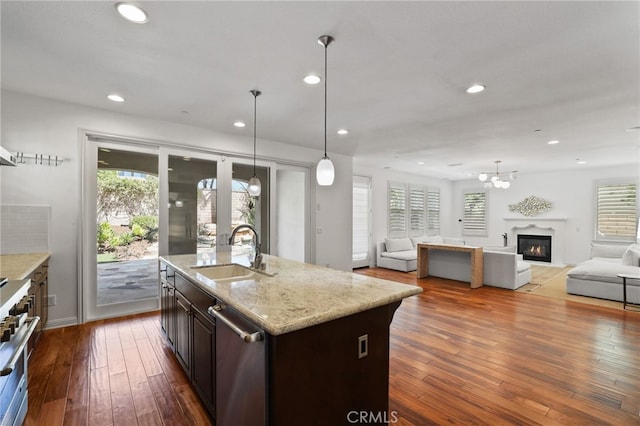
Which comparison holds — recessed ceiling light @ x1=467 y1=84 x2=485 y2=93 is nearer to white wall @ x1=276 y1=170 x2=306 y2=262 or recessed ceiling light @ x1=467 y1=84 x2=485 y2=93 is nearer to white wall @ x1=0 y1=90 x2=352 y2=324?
white wall @ x1=276 y1=170 x2=306 y2=262

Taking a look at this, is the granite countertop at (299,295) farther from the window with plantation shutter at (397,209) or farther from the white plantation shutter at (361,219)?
the window with plantation shutter at (397,209)

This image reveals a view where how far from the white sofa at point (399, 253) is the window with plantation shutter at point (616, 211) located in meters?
3.45

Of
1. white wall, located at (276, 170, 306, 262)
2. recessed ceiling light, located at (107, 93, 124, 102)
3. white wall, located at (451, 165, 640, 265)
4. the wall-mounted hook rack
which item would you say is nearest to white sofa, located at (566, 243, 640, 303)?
white wall, located at (451, 165, 640, 265)

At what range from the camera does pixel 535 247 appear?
8547 millimetres

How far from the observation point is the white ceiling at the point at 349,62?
1.89 m

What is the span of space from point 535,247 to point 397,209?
4.03 meters

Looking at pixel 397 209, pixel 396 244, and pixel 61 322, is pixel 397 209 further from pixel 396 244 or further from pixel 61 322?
pixel 61 322

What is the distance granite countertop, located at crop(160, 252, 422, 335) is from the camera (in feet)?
4.31

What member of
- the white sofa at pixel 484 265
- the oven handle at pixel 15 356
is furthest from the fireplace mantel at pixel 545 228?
the oven handle at pixel 15 356

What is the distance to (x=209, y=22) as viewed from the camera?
1.98 meters

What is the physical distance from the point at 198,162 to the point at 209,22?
2.79 metres

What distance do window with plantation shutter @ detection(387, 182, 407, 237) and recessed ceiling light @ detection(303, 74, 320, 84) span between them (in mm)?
5961

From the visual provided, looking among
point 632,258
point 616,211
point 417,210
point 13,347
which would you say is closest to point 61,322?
point 13,347

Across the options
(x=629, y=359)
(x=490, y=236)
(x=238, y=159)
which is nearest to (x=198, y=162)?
(x=238, y=159)
